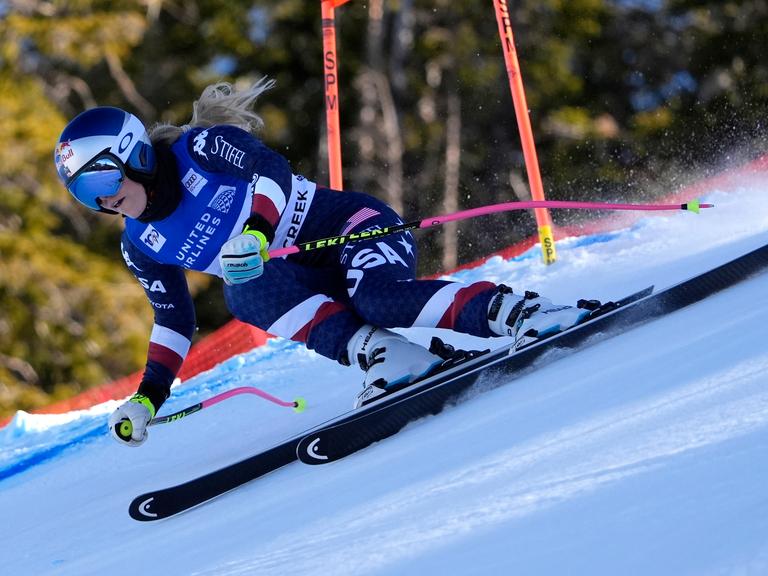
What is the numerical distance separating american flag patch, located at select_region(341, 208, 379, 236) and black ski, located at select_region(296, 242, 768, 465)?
550 mm

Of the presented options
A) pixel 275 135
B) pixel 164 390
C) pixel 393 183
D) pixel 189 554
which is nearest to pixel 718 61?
pixel 393 183

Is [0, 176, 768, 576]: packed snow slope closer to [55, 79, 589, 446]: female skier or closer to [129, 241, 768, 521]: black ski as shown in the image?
[129, 241, 768, 521]: black ski

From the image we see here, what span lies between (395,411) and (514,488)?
2.86 feet

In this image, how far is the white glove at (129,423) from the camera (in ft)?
10.2

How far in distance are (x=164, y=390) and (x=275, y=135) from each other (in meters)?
12.1

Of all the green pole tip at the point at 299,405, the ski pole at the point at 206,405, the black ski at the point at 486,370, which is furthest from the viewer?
the green pole tip at the point at 299,405

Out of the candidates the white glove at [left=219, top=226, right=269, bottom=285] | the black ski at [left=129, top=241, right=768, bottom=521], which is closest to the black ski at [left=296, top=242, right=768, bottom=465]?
the black ski at [left=129, top=241, right=768, bottom=521]

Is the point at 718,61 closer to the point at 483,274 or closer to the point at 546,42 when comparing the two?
the point at 546,42

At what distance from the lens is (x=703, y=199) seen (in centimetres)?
590

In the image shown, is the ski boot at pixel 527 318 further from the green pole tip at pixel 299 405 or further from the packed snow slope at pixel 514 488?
the green pole tip at pixel 299 405

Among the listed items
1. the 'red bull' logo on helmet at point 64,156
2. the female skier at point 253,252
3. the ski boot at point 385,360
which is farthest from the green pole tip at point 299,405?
the 'red bull' logo on helmet at point 64,156

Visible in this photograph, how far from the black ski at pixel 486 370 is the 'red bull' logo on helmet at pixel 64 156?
3.31 ft

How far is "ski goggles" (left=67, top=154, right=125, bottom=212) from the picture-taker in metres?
3.00

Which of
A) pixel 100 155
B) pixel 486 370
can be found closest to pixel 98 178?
pixel 100 155
